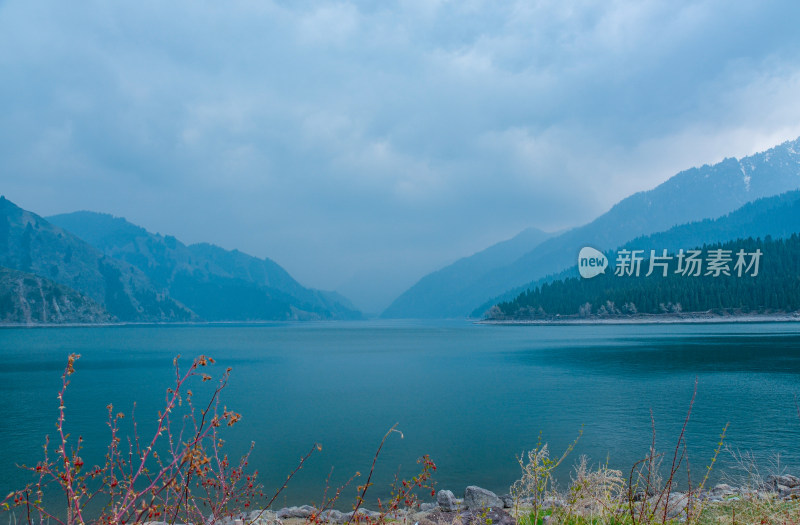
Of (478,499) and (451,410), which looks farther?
(451,410)

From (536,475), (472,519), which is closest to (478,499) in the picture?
(472,519)

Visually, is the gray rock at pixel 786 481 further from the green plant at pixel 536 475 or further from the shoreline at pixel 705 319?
the shoreline at pixel 705 319

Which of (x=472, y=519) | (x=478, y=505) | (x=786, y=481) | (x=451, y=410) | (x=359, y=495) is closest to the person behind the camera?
(x=359, y=495)

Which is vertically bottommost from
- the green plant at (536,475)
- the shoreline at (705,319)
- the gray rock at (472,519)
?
the shoreline at (705,319)

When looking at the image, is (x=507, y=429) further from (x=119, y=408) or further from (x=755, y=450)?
(x=119, y=408)

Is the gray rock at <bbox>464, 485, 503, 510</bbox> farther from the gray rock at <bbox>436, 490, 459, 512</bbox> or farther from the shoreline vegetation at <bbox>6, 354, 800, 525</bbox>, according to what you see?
the gray rock at <bbox>436, 490, 459, 512</bbox>

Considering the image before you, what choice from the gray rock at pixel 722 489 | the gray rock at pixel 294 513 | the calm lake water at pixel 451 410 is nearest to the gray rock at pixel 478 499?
the calm lake water at pixel 451 410

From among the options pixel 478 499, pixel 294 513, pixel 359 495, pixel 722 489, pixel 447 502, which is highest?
pixel 359 495

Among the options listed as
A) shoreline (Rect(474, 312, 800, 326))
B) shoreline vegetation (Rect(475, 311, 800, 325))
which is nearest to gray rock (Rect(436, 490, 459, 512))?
shoreline (Rect(474, 312, 800, 326))

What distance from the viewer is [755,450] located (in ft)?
71.3

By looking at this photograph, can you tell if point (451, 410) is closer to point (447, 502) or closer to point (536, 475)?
point (447, 502)

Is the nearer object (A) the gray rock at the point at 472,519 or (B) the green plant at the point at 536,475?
(B) the green plant at the point at 536,475

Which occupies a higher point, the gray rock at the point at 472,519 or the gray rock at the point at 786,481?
the gray rock at the point at 472,519

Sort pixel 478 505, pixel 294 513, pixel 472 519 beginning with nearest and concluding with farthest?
pixel 472 519, pixel 478 505, pixel 294 513
